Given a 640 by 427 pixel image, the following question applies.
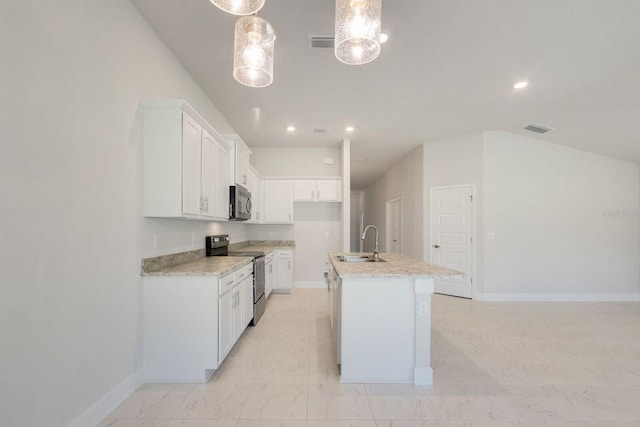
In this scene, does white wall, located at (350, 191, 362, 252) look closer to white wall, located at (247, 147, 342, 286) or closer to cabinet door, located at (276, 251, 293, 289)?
white wall, located at (247, 147, 342, 286)

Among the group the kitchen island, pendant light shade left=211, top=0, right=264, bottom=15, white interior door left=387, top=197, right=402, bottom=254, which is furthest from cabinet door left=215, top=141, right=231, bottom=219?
white interior door left=387, top=197, right=402, bottom=254

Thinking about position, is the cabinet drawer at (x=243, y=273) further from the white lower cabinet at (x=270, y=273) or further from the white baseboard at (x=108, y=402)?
the white lower cabinet at (x=270, y=273)

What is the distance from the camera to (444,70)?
9.78ft

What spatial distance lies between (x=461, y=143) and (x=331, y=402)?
4.80 meters

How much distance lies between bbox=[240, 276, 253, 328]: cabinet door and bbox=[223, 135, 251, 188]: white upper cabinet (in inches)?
53.1

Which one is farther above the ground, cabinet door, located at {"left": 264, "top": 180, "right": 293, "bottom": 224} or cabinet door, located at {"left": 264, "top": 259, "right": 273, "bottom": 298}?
cabinet door, located at {"left": 264, "top": 180, "right": 293, "bottom": 224}

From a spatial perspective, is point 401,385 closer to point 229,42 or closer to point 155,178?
point 155,178

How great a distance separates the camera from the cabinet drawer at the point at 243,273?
2.82 meters

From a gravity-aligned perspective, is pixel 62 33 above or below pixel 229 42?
below

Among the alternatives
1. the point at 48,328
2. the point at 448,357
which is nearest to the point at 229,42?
the point at 48,328

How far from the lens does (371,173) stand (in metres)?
8.83

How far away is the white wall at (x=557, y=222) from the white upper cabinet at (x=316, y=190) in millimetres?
2642

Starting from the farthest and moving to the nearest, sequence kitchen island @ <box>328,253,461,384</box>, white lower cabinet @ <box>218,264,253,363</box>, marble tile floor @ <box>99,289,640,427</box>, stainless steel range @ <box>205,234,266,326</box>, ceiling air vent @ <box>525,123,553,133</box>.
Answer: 1. ceiling air vent @ <box>525,123,553,133</box>
2. stainless steel range @ <box>205,234,266,326</box>
3. white lower cabinet @ <box>218,264,253,363</box>
4. kitchen island @ <box>328,253,461,384</box>
5. marble tile floor @ <box>99,289,640,427</box>

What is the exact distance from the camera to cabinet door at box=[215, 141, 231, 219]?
3.18 metres
